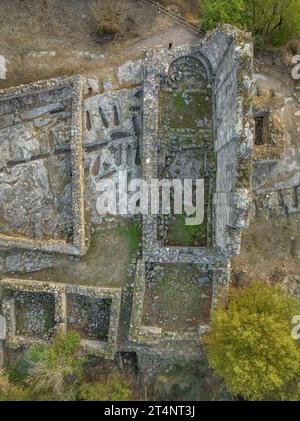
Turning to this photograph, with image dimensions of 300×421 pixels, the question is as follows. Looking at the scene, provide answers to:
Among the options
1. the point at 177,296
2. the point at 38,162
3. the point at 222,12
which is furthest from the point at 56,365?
the point at 222,12

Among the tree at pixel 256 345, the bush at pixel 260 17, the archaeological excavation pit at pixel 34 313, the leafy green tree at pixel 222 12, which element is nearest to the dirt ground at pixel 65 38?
the leafy green tree at pixel 222 12

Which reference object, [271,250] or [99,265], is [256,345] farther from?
[99,265]

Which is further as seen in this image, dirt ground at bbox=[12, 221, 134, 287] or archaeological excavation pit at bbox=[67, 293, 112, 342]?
archaeological excavation pit at bbox=[67, 293, 112, 342]

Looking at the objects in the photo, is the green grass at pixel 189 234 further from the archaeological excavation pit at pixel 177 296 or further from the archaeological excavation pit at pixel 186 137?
the archaeological excavation pit at pixel 177 296

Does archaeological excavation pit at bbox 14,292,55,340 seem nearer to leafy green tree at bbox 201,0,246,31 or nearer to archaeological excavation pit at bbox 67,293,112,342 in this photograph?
archaeological excavation pit at bbox 67,293,112,342

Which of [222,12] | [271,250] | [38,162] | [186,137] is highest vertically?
[222,12]

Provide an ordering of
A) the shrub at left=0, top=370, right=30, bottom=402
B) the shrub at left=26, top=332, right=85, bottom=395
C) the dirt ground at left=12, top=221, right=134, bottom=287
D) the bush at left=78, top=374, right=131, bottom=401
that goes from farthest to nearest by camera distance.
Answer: the dirt ground at left=12, top=221, right=134, bottom=287 < the bush at left=78, top=374, right=131, bottom=401 < the shrub at left=0, top=370, right=30, bottom=402 < the shrub at left=26, top=332, right=85, bottom=395

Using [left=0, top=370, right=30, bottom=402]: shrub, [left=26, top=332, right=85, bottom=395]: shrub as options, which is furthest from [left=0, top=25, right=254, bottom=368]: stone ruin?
[left=0, top=370, right=30, bottom=402]: shrub
